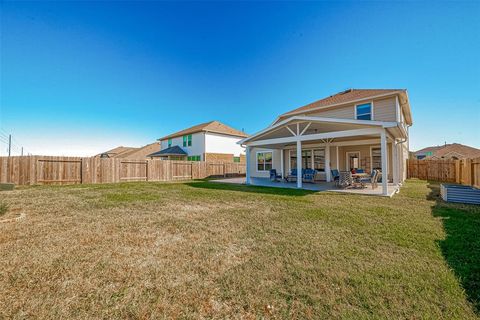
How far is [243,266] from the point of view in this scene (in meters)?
2.82

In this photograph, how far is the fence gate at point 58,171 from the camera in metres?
12.5

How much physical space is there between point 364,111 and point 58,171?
20929 mm

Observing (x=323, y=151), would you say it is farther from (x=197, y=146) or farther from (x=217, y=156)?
(x=197, y=146)

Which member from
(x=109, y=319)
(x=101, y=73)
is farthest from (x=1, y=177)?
(x=109, y=319)

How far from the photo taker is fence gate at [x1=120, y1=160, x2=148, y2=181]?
15398mm

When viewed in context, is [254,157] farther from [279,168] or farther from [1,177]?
[1,177]

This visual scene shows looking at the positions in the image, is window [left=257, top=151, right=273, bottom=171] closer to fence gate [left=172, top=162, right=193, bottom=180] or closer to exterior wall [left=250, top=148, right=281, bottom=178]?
exterior wall [left=250, top=148, right=281, bottom=178]

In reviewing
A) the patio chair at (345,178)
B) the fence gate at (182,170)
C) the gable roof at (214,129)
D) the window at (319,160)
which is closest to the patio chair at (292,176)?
the window at (319,160)

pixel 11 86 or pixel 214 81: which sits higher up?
pixel 214 81

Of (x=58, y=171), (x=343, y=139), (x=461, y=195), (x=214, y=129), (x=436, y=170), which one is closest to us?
(x=461, y=195)

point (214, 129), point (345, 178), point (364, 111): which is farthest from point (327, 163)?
point (214, 129)

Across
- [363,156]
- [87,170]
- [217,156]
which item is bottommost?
[87,170]

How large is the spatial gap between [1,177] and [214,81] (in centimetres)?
1654

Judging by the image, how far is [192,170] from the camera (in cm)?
1942
